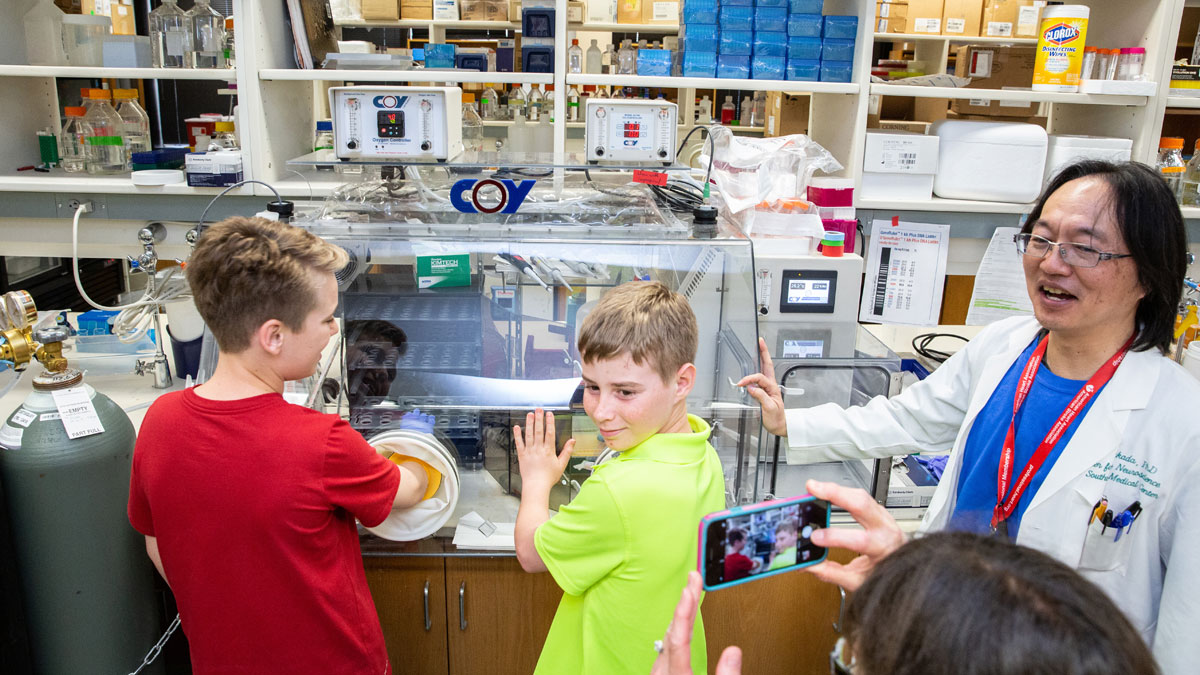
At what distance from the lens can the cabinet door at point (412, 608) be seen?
1594mm

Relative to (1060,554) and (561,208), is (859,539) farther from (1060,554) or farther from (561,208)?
(561,208)

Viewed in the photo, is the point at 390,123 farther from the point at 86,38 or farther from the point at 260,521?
the point at 86,38

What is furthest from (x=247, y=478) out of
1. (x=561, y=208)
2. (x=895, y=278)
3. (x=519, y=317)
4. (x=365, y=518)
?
(x=895, y=278)

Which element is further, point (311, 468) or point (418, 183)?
point (418, 183)

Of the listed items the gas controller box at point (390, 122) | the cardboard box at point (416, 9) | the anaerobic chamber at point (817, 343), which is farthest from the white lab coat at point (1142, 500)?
the cardboard box at point (416, 9)

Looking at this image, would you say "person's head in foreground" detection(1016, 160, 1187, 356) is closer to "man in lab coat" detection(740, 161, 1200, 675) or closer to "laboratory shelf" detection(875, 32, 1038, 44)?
"man in lab coat" detection(740, 161, 1200, 675)

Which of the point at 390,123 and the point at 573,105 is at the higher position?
the point at 573,105

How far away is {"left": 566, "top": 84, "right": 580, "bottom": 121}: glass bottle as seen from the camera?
16.4 ft

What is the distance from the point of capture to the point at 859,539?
3.23 feet

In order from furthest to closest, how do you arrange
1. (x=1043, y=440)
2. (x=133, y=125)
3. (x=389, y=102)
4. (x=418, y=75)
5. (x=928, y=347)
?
(x=133, y=125)
(x=928, y=347)
(x=418, y=75)
(x=389, y=102)
(x=1043, y=440)

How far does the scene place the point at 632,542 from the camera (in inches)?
44.8

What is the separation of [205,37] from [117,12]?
0.66m

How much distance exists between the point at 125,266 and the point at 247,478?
524cm

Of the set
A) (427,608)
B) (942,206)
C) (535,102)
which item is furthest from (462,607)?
(535,102)
